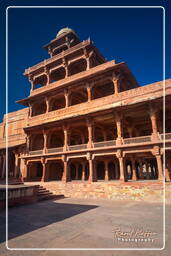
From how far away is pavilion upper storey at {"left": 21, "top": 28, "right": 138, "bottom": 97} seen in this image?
2073cm

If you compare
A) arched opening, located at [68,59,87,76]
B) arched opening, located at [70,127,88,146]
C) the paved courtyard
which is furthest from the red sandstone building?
the paved courtyard

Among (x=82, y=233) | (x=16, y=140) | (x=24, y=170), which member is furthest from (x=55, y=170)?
(x=82, y=233)

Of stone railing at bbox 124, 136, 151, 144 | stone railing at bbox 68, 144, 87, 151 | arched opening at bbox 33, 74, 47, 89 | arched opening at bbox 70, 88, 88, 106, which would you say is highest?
arched opening at bbox 33, 74, 47, 89

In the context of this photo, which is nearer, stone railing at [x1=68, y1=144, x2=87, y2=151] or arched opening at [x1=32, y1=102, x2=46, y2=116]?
stone railing at [x1=68, y1=144, x2=87, y2=151]

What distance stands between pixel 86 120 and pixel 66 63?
1008 cm

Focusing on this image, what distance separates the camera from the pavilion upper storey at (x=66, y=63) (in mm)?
20734

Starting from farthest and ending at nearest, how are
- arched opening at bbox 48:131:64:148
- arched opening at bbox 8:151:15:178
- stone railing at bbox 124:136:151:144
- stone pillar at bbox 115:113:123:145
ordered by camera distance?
arched opening at bbox 8:151:15:178 < arched opening at bbox 48:131:64:148 < stone pillar at bbox 115:113:123:145 < stone railing at bbox 124:136:151:144

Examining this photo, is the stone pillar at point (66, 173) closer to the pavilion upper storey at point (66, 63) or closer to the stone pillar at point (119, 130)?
the stone pillar at point (119, 130)

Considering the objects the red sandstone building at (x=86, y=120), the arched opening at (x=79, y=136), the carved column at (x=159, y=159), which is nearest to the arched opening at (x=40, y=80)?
the red sandstone building at (x=86, y=120)

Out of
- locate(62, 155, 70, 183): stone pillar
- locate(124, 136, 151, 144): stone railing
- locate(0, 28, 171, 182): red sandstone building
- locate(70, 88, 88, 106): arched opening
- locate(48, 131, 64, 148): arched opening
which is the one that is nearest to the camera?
locate(124, 136, 151, 144): stone railing

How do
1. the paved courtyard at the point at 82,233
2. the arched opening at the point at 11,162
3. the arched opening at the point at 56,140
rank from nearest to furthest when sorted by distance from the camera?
the paved courtyard at the point at 82,233 → the arched opening at the point at 56,140 → the arched opening at the point at 11,162

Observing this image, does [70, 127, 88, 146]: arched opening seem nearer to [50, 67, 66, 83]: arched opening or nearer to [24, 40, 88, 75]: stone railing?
[50, 67, 66, 83]: arched opening

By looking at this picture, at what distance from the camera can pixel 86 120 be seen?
17.4 metres

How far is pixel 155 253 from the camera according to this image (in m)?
3.95
